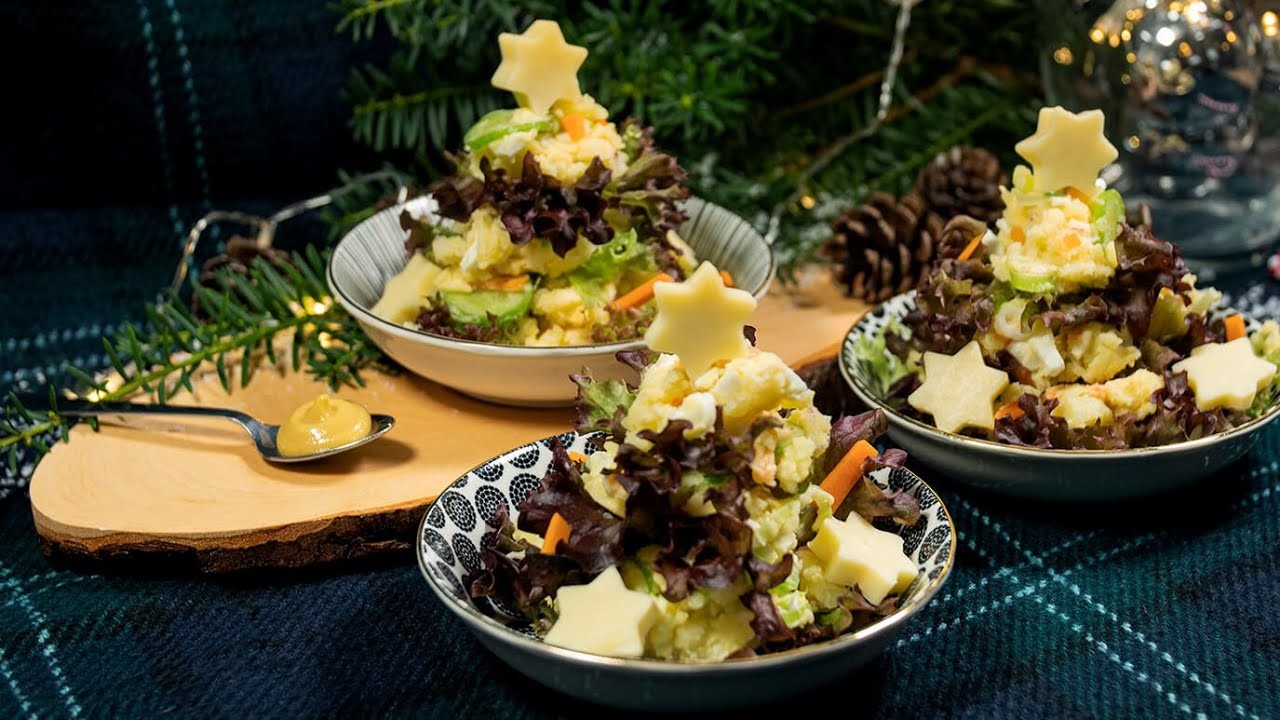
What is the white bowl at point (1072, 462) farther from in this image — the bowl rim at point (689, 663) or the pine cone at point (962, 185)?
the pine cone at point (962, 185)

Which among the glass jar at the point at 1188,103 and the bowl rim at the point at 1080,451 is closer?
the bowl rim at the point at 1080,451

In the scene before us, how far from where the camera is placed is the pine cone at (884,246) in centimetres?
281

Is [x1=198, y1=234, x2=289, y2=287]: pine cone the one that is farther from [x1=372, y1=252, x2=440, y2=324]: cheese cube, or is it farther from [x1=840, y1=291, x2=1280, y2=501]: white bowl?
[x1=840, y1=291, x2=1280, y2=501]: white bowl

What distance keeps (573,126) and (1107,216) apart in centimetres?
99

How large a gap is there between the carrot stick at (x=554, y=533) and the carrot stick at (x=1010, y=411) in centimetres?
83

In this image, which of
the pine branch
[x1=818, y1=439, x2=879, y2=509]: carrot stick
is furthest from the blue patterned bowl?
the pine branch

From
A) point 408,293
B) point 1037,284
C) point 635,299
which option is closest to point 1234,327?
point 1037,284

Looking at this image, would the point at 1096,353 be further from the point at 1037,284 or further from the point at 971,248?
the point at 971,248

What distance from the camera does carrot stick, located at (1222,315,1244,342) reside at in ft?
7.32

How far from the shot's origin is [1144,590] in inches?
76.2

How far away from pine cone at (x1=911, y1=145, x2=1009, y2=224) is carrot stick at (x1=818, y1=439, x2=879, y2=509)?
4.28ft

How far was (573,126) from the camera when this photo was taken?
238 centimetres

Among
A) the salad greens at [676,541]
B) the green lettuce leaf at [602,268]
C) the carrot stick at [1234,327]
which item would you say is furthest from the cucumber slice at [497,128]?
the carrot stick at [1234,327]

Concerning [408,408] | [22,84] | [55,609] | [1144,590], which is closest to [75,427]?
[55,609]
